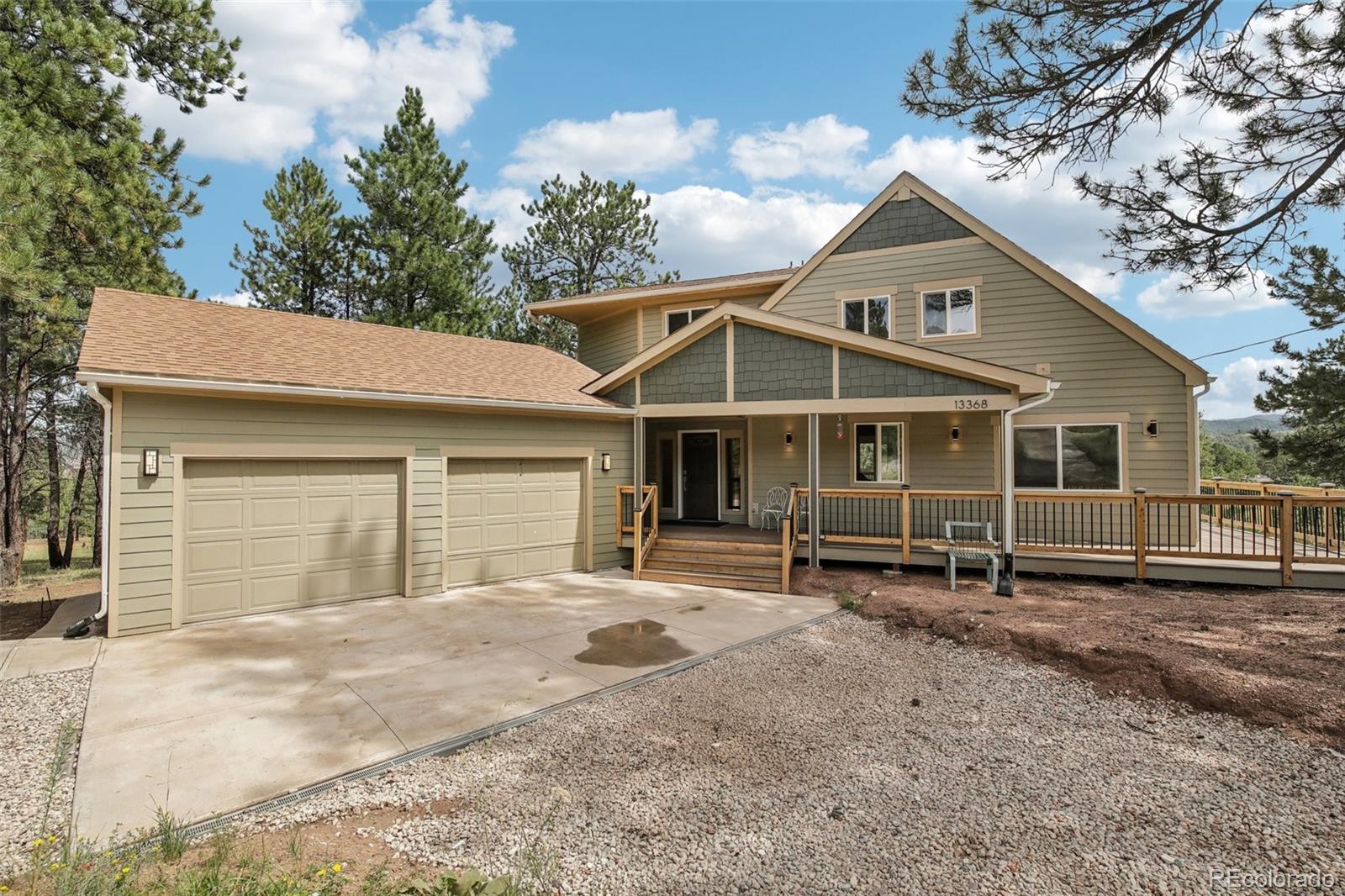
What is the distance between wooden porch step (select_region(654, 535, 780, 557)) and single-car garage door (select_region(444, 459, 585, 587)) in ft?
5.00

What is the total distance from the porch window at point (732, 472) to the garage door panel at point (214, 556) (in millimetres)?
8709

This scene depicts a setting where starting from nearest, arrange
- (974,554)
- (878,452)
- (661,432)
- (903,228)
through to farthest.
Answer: (974,554)
(878,452)
(903,228)
(661,432)

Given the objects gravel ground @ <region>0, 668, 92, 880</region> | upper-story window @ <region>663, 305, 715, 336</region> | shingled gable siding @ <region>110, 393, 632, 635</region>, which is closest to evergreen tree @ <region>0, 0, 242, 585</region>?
shingled gable siding @ <region>110, 393, 632, 635</region>

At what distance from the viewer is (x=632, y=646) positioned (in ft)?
20.6

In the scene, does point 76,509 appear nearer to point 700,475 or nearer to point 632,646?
point 700,475

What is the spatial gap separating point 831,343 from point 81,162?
1308 centimetres

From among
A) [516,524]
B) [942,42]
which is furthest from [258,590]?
[942,42]

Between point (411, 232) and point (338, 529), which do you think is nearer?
point (338, 529)

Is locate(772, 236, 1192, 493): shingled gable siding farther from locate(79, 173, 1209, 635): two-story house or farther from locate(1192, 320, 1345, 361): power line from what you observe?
locate(1192, 320, 1345, 361): power line

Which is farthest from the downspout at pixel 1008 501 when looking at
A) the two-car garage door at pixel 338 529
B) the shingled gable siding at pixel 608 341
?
the shingled gable siding at pixel 608 341

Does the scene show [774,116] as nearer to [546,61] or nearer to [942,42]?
[546,61]

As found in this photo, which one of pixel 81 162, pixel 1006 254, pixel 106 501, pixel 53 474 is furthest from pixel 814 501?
pixel 53 474

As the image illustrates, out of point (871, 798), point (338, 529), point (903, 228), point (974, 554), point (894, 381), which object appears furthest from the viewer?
point (903, 228)

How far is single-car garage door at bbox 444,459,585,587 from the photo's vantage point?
29.7 ft
